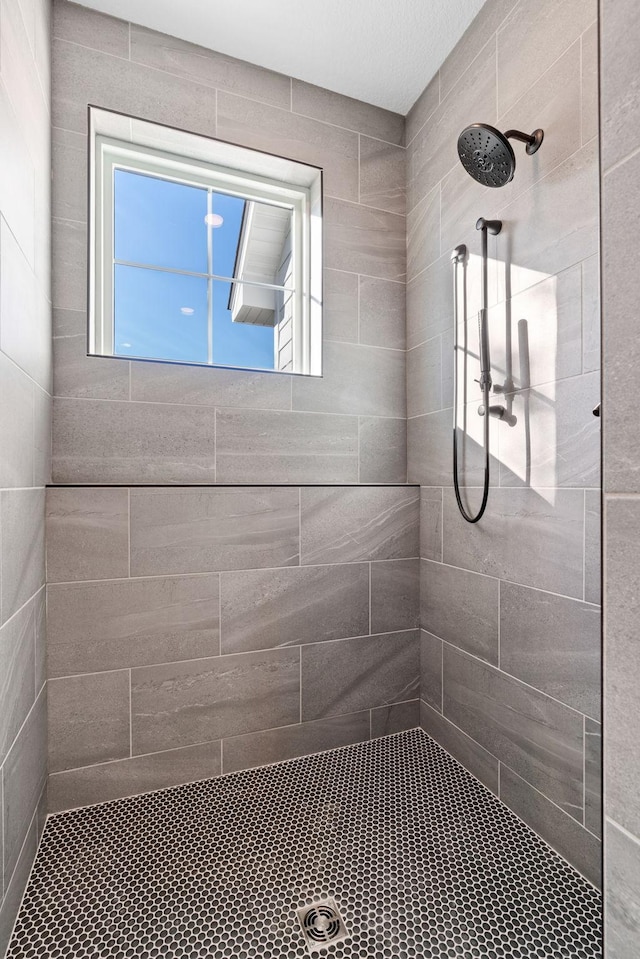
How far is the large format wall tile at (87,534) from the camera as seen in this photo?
1.46 meters

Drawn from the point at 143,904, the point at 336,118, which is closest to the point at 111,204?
the point at 336,118

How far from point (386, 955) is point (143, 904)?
1.89ft

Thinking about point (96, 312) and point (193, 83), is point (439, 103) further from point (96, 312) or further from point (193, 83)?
point (96, 312)

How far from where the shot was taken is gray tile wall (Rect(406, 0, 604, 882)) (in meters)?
1.25

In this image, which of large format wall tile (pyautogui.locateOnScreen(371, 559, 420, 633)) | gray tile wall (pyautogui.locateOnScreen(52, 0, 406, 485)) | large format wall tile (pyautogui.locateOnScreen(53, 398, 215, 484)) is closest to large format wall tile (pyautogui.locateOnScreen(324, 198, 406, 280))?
gray tile wall (pyautogui.locateOnScreen(52, 0, 406, 485))

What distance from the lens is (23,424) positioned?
1.18 m

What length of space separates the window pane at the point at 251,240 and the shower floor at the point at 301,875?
1889mm

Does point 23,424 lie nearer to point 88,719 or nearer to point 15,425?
point 15,425

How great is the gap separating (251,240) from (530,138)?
108cm

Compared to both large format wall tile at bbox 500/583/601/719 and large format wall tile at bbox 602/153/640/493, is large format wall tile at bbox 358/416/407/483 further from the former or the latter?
large format wall tile at bbox 602/153/640/493

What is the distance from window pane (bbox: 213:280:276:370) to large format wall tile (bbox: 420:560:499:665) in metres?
1.06

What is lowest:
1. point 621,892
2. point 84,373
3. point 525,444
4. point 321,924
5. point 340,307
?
point 321,924

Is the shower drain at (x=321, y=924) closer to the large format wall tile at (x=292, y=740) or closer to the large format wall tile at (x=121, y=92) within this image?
the large format wall tile at (x=292, y=740)

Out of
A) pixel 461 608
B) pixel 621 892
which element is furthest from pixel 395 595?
pixel 621 892
